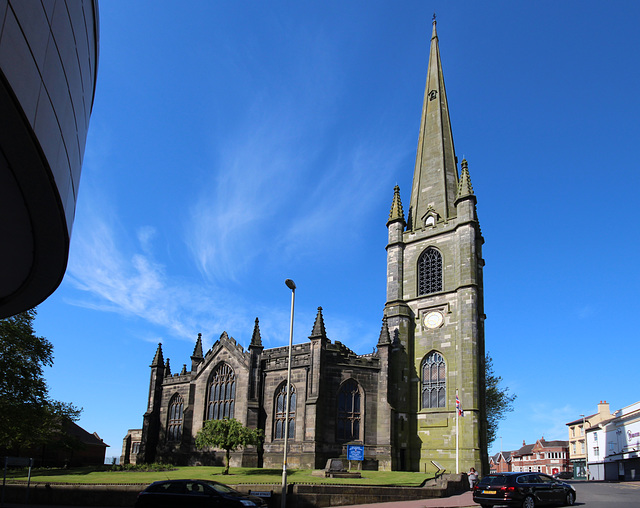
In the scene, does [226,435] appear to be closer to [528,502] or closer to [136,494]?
[136,494]

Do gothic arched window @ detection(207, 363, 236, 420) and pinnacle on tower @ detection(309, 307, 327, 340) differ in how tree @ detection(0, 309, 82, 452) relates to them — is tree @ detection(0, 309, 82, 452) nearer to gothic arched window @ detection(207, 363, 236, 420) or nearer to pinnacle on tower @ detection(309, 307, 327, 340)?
gothic arched window @ detection(207, 363, 236, 420)

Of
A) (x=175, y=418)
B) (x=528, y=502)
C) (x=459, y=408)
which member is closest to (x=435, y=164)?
(x=459, y=408)

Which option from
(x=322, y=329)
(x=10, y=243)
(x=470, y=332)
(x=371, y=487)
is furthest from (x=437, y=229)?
(x=10, y=243)

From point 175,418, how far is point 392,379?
1882 centimetres

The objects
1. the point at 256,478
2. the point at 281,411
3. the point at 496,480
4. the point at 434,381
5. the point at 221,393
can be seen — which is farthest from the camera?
the point at 221,393

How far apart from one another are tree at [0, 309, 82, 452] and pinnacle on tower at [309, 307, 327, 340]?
17.9m

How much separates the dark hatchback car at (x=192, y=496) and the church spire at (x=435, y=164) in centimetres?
3252

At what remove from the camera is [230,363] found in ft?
137

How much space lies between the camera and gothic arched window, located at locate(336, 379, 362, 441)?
3622 centimetres

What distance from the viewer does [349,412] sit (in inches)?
1444

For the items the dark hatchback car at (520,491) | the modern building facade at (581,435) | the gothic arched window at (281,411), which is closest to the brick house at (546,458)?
the modern building facade at (581,435)

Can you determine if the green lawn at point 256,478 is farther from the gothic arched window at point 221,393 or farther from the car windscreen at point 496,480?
the gothic arched window at point 221,393

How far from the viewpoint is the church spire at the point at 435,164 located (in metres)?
45.9

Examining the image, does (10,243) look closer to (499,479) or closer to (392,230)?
(499,479)
